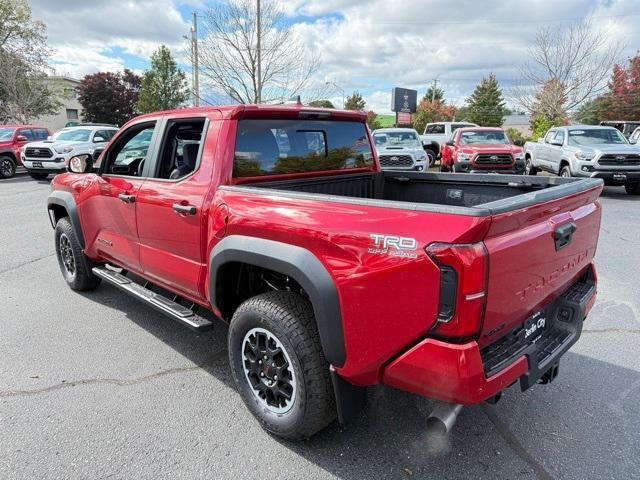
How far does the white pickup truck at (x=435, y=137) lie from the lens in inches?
826

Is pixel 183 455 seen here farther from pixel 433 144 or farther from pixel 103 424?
pixel 433 144

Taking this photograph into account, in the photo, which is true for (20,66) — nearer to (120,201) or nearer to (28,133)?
(28,133)

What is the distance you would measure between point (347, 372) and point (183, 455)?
1078mm

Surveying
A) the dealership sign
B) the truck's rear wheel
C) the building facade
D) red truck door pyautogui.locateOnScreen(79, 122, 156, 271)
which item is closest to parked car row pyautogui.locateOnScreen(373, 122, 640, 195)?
red truck door pyautogui.locateOnScreen(79, 122, 156, 271)

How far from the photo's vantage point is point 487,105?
206 feet

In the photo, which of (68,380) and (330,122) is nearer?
(68,380)

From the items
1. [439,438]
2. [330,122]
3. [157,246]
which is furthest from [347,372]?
[330,122]

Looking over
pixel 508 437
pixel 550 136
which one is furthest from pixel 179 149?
pixel 550 136

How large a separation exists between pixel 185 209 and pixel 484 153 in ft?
41.3

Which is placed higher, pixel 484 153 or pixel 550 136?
pixel 550 136

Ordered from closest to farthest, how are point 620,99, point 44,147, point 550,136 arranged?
point 550,136
point 44,147
point 620,99

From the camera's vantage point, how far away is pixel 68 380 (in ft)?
10.9

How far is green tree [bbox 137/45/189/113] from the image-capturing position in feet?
115

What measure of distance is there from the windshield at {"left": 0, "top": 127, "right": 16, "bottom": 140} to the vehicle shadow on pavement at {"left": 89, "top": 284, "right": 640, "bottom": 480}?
1824 cm
